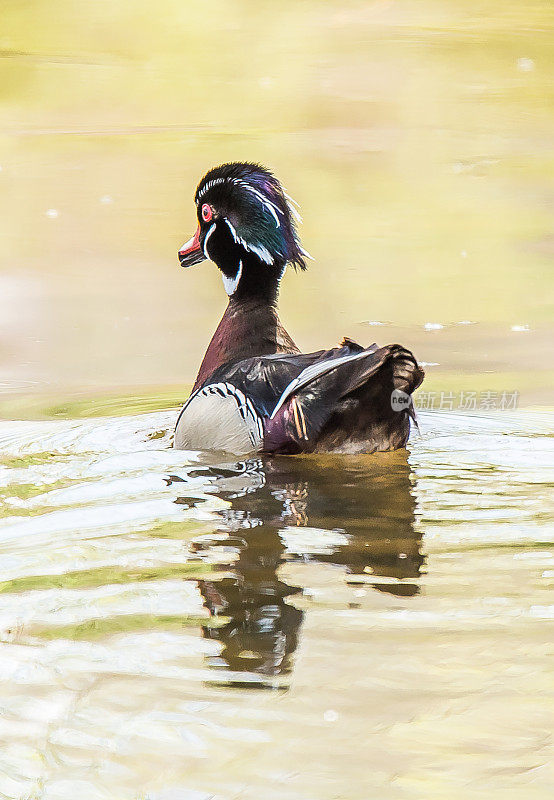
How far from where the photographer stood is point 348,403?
4211 mm

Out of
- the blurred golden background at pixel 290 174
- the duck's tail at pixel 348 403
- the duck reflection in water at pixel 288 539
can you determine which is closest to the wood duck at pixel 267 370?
the duck's tail at pixel 348 403

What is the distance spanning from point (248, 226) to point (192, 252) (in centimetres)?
44

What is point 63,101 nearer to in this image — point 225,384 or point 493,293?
point 493,293

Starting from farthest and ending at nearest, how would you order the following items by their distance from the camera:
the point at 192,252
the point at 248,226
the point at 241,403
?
the point at 192,252
the point at 248,226
the point at 241,403

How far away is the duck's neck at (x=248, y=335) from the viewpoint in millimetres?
5070

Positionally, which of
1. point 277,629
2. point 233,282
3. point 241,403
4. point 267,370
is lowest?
point 277,629

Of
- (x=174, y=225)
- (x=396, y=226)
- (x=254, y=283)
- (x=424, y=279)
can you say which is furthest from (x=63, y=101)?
(x=254, y=283)

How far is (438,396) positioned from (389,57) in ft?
21.7

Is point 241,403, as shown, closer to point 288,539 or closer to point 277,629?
point 288,539

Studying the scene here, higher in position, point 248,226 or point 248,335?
point 248,226

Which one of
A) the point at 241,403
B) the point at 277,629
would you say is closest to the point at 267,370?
the point at 241,403

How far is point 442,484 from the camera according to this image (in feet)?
13.3

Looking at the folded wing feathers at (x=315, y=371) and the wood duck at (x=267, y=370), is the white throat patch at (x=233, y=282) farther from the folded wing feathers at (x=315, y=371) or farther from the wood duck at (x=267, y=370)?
the folded wing feathers at (x=315, y=371)

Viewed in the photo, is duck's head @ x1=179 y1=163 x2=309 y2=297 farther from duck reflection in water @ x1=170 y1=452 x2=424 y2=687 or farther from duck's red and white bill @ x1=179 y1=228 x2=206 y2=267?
duck reflection in water @ x1=170 y1=452 x2=424 y2=687
